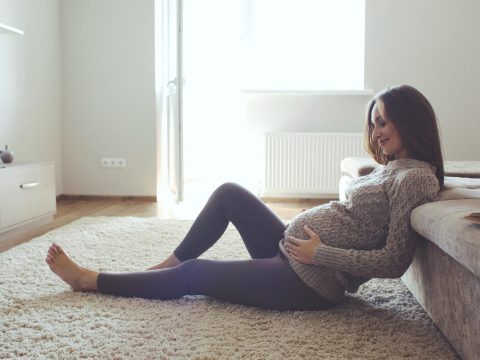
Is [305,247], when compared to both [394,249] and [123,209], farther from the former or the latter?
[123,209]

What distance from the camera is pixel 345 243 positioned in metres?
1.44

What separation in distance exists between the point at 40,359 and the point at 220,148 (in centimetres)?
445

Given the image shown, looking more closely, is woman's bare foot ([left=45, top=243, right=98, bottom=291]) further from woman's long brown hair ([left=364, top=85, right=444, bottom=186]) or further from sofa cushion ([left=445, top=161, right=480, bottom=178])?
Answer: sofa cushion ([left=445, top=161, right=480, bottom=178])

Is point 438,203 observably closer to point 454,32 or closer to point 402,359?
point 402,359

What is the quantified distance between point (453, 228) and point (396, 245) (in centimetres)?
27

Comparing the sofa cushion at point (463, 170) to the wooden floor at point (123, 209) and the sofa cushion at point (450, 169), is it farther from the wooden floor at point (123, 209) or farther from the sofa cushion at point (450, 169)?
the wooden floor at point (123, 209)

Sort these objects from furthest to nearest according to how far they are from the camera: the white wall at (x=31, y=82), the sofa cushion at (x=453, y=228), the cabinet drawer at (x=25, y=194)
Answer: the white wall at (x=31, y=82)
the cabinet drawer at (x=25, y=194)
the sofa cushion at (x=453, y=228)

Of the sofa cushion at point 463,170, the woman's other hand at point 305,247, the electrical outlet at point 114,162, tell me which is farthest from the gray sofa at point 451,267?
the electrical outlet at point 114,162

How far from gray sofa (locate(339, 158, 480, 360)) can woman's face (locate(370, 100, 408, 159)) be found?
0.59 feet

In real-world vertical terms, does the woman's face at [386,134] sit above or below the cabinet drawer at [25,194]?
above

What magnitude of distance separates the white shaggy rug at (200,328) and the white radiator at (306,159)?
7.80 feet

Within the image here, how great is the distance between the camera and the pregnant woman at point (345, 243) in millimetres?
1370

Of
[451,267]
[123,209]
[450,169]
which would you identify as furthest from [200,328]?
[123,209]

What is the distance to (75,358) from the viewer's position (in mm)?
1230
